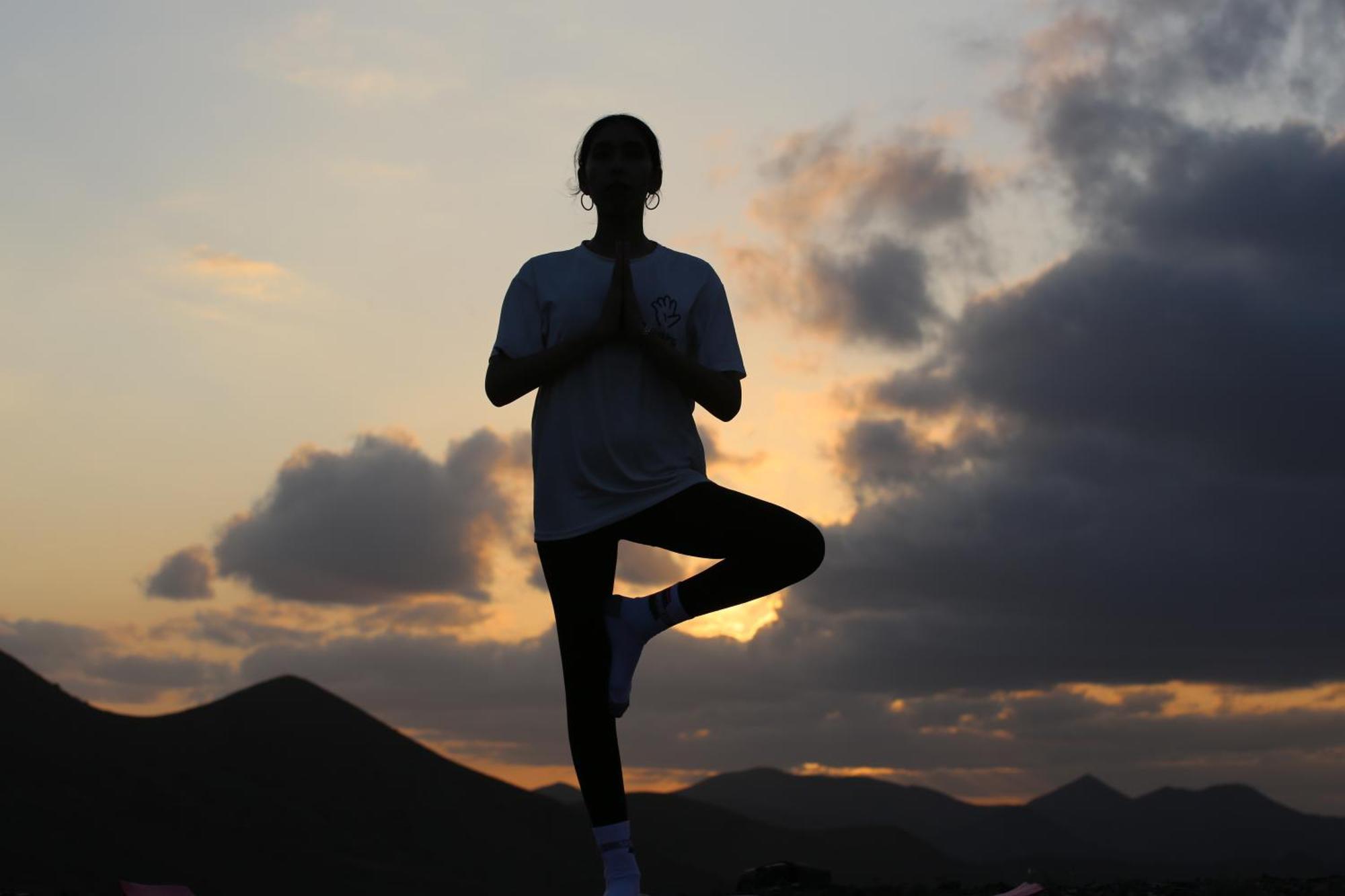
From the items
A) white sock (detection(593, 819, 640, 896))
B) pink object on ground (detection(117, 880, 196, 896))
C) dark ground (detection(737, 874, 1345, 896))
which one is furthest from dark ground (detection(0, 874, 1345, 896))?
white sock (detection(593, 819, 640, 896))

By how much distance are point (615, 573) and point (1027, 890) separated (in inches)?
99.8

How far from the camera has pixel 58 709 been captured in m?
42.6

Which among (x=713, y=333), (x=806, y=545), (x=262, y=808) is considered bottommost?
(x=806, y=545)

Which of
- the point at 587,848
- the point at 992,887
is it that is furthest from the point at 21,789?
the point at 992,887

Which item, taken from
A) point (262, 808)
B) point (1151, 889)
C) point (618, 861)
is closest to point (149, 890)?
point (618, 861)

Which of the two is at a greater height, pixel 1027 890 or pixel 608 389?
pixel 608 389

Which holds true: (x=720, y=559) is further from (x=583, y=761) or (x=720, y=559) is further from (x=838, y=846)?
(x=838, y=846)

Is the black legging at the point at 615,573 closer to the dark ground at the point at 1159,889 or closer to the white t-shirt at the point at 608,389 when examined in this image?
the white t-shirt at the point at 608,389

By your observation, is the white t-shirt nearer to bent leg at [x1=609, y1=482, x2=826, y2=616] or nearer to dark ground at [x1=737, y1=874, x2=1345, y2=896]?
bent leg at [x1=609, y1=482, x2=826, y2=616]

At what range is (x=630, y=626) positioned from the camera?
219 inches

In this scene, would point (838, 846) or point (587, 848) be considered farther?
point (838, 846)

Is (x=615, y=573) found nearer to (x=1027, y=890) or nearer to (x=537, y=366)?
(x=537, y=366)

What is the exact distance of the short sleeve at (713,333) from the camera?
18.7ft

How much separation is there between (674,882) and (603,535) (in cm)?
4824
